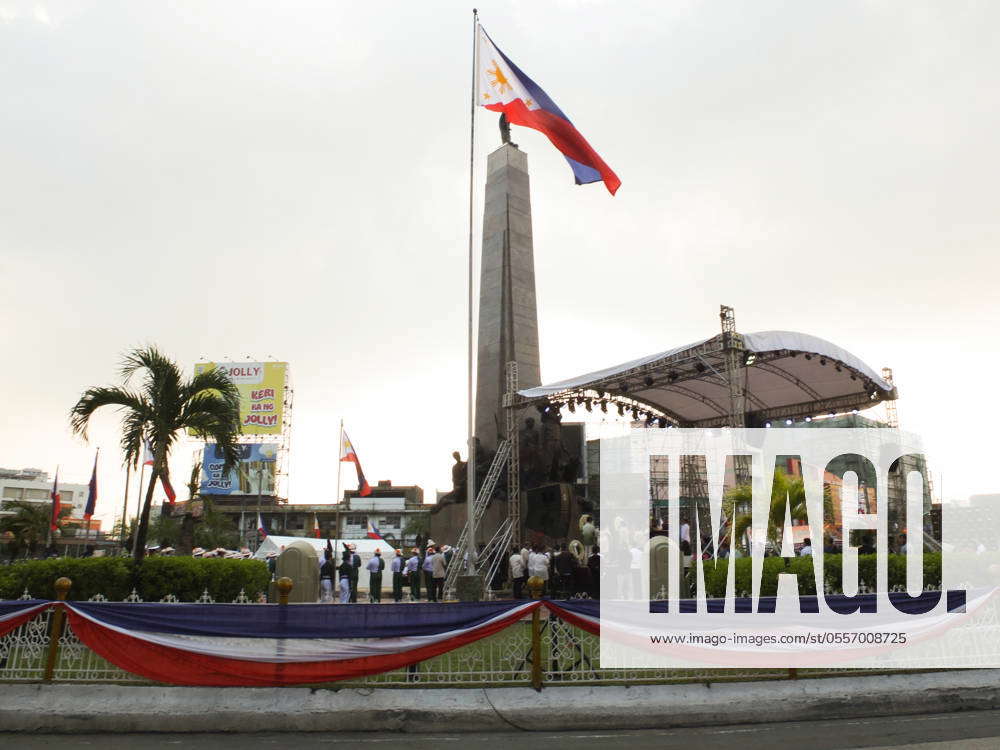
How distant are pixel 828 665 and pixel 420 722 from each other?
442cm

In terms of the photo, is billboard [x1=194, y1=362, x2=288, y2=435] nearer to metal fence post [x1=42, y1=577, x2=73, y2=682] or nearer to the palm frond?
the palm frond

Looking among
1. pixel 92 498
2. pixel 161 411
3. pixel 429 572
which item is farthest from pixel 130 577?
pixel 92 498

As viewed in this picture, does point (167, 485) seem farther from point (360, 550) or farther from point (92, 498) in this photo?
point (92, 498)

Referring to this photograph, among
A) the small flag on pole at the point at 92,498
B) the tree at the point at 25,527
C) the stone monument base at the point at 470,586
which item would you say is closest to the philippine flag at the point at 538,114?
the stone monument base at the point at 470,586

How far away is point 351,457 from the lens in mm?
28828

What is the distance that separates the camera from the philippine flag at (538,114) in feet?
50.1

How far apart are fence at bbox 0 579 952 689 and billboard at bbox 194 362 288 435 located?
205 feet

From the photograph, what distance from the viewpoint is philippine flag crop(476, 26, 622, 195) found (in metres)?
15.3

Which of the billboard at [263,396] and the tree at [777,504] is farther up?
the billboard at [263,396]

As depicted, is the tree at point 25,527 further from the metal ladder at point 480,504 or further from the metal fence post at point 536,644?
the metal fence post at point 536,644

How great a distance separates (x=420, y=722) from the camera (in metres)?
6.80

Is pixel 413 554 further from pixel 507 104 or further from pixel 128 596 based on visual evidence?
pixel 507 104

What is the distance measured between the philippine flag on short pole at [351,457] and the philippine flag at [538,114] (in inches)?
638

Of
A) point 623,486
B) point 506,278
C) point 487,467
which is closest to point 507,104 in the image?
point 506,278
